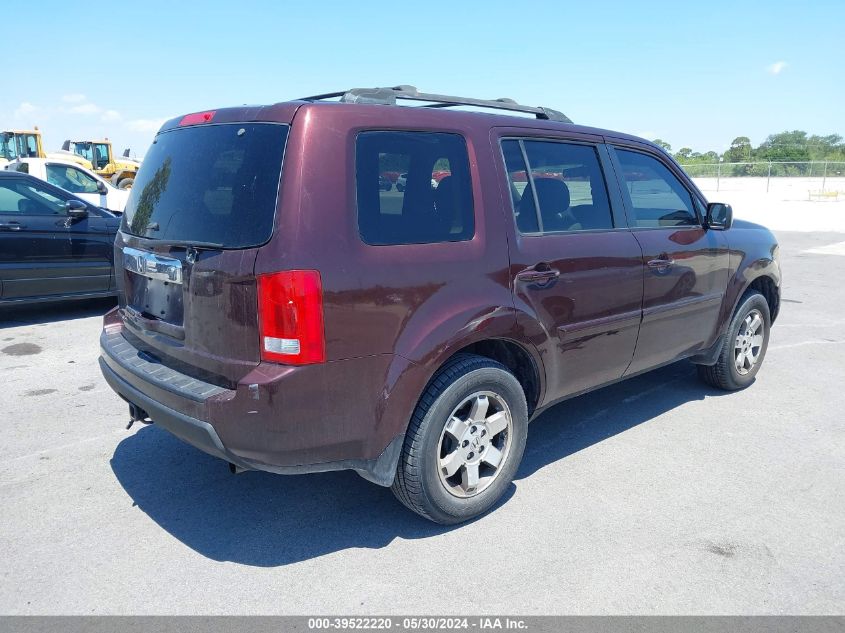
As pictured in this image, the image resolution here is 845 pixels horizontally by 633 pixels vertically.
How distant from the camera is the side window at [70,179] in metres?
13.4

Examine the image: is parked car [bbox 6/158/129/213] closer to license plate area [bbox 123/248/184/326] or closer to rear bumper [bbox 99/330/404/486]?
license plate area [bbox 123/248/184/326]

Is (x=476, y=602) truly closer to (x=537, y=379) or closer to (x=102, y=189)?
(x=537, y=379)

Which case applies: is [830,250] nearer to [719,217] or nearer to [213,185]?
[719,217]

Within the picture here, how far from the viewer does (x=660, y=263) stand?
167 inches

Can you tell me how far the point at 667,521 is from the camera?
3414mm

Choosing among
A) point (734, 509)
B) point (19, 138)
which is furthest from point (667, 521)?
point (19, 138)

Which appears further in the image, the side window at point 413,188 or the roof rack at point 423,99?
the roof rack at point 423,99

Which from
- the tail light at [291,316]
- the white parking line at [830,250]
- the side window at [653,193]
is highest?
the side window at [653,193]

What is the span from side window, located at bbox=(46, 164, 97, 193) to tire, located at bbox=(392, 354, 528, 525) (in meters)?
12.5

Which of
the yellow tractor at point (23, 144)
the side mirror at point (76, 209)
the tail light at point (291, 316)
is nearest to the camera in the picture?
the tail light at point (291, 316)

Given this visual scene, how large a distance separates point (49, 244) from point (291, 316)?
233 inches

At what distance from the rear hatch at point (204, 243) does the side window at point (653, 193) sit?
2397 mm

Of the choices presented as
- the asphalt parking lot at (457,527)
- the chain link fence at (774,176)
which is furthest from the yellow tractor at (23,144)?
the chain link fence at (774,176)

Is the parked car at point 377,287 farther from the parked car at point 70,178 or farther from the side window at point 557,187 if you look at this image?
the parked car at point 70,178
